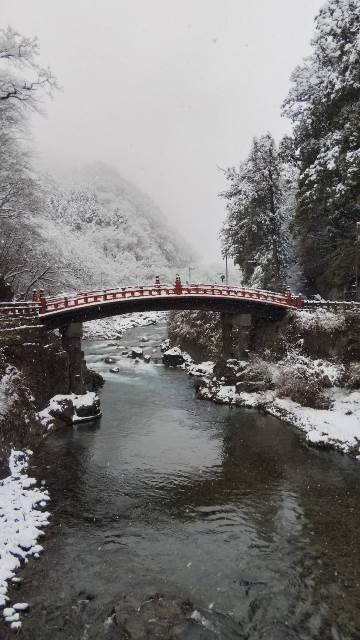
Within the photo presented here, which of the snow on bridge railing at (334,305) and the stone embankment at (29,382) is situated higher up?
the snow on bridge railing at (334,305)

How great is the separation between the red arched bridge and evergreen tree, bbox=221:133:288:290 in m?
6.49

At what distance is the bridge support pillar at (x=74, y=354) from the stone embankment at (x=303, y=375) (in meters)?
9.13

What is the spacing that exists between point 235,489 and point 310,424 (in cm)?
808

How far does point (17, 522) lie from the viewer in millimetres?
16234

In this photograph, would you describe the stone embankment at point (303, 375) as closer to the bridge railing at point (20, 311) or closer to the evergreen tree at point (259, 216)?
the evergreen tree at point (259, 216)

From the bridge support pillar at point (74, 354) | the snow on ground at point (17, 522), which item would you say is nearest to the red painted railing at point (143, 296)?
the bridge support pillar at point (74, 354)

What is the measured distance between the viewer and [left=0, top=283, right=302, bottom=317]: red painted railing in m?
30.4

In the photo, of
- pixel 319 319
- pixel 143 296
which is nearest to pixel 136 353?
pixel 143 296

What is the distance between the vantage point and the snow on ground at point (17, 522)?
13.0 m

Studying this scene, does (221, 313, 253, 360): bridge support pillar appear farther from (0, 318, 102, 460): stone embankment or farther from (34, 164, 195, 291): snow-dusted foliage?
(34, 164, 195, 291): snow-dusted foliage

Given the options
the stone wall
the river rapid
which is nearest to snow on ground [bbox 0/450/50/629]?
the river rapid

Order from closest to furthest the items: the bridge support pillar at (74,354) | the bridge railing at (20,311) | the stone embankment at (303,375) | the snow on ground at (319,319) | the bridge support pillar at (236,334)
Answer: the stone embankment at (303,375) → the bridge railing at (20,311) → the snow on ground at (319,319) → the bridge support pillar at (74,354) → the bridge support pillar at (236,334)

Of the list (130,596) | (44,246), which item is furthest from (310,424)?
(44,246)

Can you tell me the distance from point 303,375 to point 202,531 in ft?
52.9
